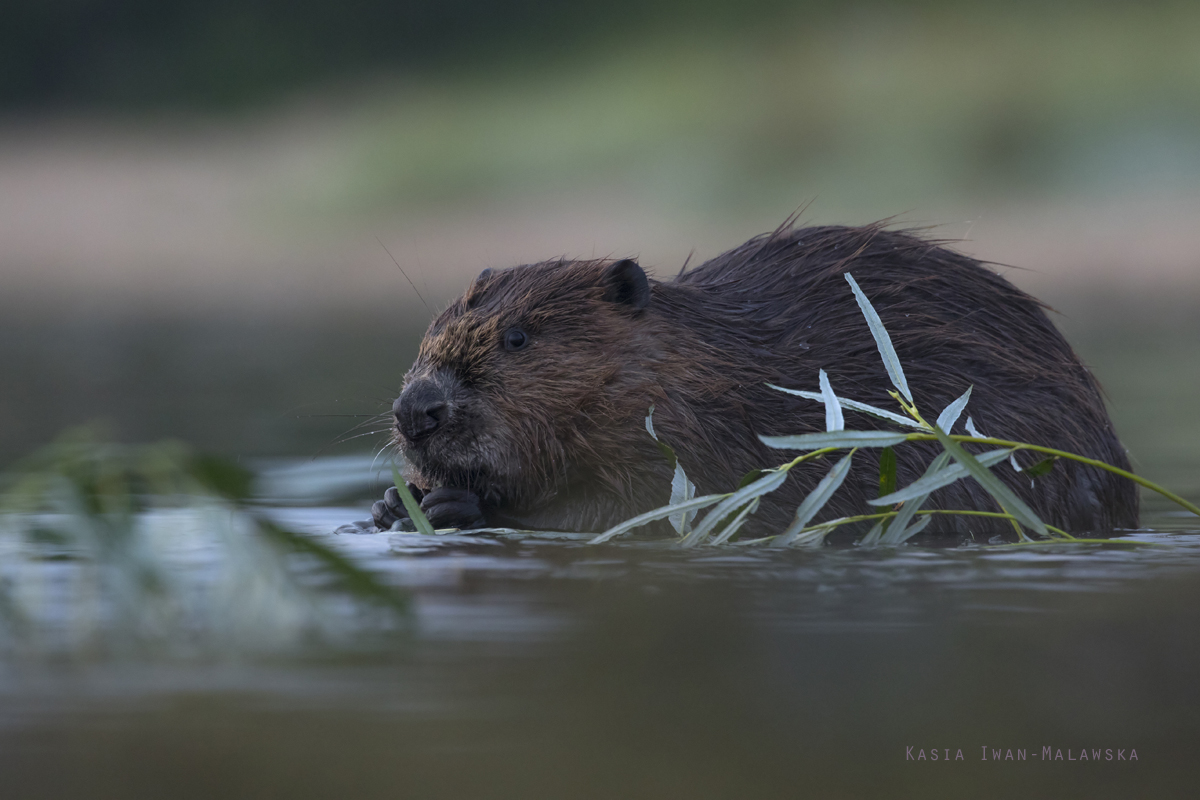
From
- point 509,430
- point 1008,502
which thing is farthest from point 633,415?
point 1008,502

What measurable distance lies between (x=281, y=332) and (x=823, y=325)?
26.3ft

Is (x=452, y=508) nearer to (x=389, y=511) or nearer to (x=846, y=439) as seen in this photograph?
(x=389, y=511)

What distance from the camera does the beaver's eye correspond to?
126 inches

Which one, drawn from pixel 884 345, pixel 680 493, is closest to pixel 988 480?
pixel 884 345

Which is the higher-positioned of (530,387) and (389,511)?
(530,387)

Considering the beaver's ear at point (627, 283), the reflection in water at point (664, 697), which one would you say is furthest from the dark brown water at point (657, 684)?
the beaver's ear at point (627, 283)

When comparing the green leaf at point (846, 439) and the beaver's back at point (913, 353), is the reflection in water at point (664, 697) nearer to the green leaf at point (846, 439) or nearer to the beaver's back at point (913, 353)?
the green leaf at point (846, 439)

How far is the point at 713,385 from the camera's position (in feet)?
10.5

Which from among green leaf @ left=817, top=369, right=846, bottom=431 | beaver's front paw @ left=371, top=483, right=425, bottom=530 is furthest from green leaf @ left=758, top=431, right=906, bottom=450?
beaver's front paw @ left=371, top=483, right=425, bottom=530

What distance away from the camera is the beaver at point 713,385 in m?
3.10

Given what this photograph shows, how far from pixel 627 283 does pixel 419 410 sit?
1.97 feet

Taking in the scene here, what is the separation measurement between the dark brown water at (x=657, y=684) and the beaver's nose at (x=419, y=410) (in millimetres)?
331

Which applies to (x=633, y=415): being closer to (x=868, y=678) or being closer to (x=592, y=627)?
(x=592, y=627)

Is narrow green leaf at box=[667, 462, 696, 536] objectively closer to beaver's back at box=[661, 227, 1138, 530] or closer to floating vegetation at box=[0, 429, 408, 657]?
beaver's back at box=[661, 227, 1138, 530]
